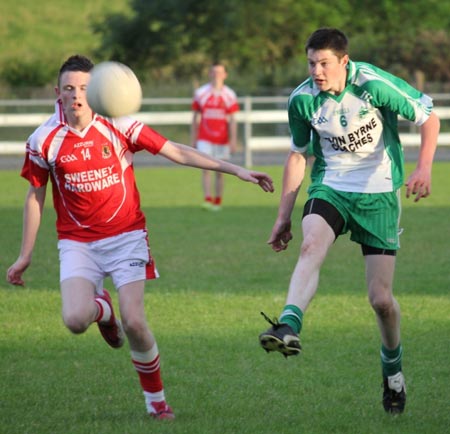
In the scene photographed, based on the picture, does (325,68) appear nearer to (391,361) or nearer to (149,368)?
(391,361)

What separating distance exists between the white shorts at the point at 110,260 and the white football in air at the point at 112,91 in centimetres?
73

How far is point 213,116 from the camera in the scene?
16.9 metres

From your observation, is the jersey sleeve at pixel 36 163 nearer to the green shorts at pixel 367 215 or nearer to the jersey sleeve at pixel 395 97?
the green shorts at pixel 367 215

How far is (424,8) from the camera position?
51438 mm

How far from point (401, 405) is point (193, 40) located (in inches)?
1759

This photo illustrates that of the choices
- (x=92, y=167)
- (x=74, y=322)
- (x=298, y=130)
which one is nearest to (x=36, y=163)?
(x=92, y=167)

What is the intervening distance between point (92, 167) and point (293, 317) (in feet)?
4.91

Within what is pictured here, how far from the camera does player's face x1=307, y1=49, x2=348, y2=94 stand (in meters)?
5.82

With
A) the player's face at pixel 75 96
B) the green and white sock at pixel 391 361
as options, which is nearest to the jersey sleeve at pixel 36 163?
the player's face at pixel 75 96

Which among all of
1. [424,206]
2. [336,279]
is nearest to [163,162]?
[424,206]

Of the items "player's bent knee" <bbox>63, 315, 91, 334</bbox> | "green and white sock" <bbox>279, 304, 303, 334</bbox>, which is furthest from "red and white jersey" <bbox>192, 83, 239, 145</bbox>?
"green and white sock" <bbox>279, 304, 303, 334</bbox>

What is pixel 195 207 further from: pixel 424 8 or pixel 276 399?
pixel 424 8

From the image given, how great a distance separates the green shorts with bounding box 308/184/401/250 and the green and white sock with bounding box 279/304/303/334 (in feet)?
2.48

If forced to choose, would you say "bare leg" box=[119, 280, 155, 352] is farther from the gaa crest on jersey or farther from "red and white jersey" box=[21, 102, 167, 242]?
the gaa crest on jersey
